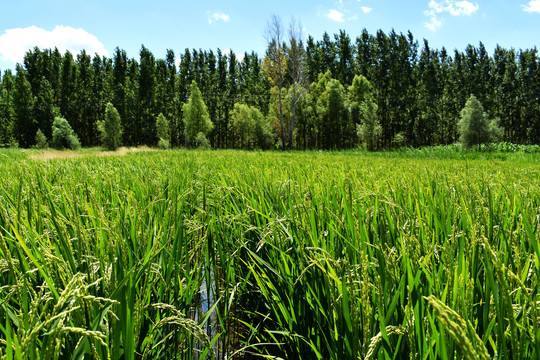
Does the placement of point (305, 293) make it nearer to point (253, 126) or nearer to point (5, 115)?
point (253, 126)

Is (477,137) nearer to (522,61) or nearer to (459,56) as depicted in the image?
(459,56)

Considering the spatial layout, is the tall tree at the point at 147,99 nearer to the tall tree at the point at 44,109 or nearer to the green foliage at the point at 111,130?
the green foliage at the point at 111,130

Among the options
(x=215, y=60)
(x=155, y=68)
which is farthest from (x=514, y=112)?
(x=155, y=68)

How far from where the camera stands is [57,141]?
32906 mm

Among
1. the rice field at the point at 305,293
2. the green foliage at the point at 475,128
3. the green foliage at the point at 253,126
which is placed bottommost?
the rice field at the point at 305,293

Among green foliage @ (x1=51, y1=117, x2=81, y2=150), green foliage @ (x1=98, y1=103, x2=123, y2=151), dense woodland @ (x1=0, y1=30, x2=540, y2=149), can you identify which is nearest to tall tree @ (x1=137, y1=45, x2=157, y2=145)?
dense woodland @ (x1=0, y1=30, x2=540, y2=149)

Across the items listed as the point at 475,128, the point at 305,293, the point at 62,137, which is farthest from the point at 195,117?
the point at 305,293

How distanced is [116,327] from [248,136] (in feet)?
140

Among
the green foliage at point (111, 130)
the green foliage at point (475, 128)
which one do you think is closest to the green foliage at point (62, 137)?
the green foliage at point (111, 130)

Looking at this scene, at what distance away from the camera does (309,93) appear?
41.3 m

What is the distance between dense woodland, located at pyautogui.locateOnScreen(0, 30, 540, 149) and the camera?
41531mm

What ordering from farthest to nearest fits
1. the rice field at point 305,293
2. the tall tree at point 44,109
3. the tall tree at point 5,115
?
the tall tree at point 5,115, the tall tree at point 44,109, the rice field at point 305,293

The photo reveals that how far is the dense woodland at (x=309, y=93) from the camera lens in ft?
136

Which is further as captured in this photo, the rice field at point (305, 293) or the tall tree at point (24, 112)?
the tall tree at point (24, 112)
